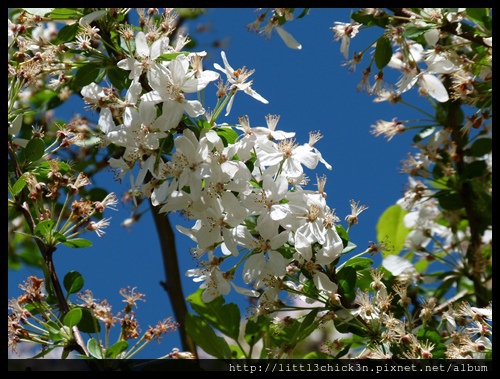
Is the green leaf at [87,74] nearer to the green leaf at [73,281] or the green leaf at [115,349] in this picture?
the green leaf at [73,281]

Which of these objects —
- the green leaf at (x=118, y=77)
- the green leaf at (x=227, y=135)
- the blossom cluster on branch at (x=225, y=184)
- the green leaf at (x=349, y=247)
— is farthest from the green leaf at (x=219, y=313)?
the green leaf at (x=118, y=77)

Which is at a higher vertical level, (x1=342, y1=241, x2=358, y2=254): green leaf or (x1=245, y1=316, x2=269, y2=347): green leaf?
(x1=342, y1=241, x2=358, y2=254): green leaf

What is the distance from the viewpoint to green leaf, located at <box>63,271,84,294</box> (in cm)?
212

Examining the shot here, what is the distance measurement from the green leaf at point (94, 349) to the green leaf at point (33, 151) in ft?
1.76

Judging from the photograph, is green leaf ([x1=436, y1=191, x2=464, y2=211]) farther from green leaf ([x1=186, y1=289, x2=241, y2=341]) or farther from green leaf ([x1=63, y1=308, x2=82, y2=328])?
green leaf ([x1=63, y1=308, x2=82, y2=328])

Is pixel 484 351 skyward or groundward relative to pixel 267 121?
groundward

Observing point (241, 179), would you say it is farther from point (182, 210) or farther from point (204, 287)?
point (204, 287)

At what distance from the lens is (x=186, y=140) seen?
1795mm

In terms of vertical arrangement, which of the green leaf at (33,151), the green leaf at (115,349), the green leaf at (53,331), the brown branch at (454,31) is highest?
the brown branch at (454,31)

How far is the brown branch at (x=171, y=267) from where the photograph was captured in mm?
2645

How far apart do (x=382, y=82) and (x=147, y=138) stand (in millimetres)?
1017

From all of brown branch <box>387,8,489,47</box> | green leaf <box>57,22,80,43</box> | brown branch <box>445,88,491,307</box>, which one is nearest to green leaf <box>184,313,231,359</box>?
green leaf <box>57,22,80,43</box>

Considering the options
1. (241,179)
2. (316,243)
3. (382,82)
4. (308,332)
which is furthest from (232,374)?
(382,82)

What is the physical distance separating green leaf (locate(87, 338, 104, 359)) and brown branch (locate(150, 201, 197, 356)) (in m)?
0.51
